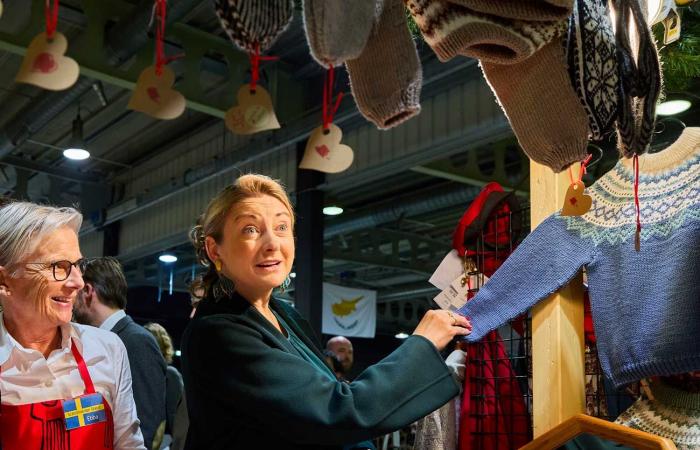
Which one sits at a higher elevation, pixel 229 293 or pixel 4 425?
pixel 229 293

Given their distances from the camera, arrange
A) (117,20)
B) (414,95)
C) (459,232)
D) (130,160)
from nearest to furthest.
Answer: (414,95) < (459,232) < (117,20) < (130,160)

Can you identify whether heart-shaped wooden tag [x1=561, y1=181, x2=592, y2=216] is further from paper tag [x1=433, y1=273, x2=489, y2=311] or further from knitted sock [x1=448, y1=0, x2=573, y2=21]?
paper tag [x1=433, y1=273, x2=489, y2=311]

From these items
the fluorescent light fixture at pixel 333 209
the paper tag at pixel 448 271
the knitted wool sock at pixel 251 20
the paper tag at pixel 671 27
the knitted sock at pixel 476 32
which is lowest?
the paper tag at pixel 448 271

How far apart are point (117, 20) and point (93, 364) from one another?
16.9 ft

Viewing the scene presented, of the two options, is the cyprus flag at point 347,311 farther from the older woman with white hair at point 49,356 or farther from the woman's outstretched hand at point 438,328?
the woman's outstretched hand at point 438,328

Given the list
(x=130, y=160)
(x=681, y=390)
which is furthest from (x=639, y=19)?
(x=130, y=160)

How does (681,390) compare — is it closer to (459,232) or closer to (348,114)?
(459,232)

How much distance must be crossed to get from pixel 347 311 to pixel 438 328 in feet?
38.9

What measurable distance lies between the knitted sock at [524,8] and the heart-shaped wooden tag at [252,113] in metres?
0.37

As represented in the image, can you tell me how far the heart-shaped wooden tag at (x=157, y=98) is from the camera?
51.8 inches

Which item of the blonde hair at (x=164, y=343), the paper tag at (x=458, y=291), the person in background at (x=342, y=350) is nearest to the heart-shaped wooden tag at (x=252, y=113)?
the paper tag at (x=458, y=291)

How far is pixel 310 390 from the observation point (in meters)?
1.44

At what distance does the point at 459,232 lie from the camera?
2414mm

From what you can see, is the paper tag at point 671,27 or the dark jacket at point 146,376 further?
the dark jacket at point 146,376
